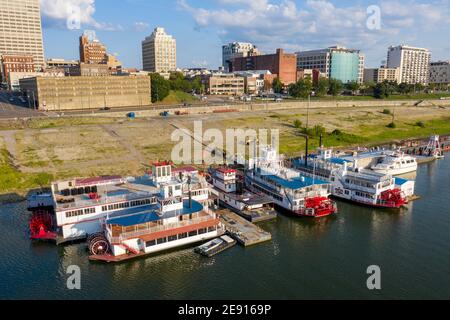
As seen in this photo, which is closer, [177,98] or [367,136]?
[367,136]

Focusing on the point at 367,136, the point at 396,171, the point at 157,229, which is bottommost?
the point at 157,229

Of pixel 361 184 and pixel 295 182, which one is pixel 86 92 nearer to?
pixel 295 182

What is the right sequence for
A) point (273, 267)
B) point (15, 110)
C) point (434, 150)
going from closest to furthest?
point (273, 267) < point (434, 150) < point (15, 110)

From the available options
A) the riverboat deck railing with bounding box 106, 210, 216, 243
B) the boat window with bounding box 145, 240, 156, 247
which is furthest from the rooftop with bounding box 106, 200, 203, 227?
the boat window with bounding box 145, 240, 156, 247

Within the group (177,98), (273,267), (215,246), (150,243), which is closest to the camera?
(273,267)

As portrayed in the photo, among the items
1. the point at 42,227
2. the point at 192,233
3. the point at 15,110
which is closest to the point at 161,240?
the point at 192,233

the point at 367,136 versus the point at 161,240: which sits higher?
the point at 367,136

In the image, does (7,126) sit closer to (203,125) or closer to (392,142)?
(203,125)
